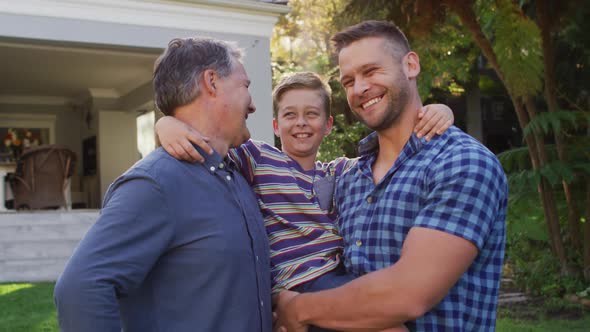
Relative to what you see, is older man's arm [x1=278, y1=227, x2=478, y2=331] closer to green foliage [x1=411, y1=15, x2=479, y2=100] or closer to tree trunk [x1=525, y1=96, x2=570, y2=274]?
tree trunk [x1=525, y1=96, x2=570, y2=274]

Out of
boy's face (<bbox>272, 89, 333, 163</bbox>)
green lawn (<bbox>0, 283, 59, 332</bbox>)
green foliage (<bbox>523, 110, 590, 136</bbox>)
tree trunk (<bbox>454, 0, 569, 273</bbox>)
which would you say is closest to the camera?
boy's face (<bbox>272, 89, 333, 163</bbox>)

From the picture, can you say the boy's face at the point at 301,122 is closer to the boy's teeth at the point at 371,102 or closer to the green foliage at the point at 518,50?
the boy's teeth at the point at 371,102

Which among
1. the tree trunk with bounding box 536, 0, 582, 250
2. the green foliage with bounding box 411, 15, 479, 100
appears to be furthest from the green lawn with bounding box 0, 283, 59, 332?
the green foliage with bounding box 411, 15, 479, 100

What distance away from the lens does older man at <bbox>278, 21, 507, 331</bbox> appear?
181 centimetres

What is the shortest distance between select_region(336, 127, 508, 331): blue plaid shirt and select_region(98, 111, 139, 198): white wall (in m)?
15.0

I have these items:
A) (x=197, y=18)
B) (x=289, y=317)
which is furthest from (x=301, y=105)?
(x=197, y=18)

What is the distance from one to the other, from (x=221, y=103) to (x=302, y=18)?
20780mm

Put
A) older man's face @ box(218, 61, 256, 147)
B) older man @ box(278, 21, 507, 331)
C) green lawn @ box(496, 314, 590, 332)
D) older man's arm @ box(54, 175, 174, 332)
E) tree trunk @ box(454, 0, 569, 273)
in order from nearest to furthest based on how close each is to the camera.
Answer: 1. older man's arm @ box(54, 175, 174, 332)
2. older man @ box(278, 21, 507, 331)
3. older man's face @ box(218, 61, 256, 147)
4. green lawn @ box(496, 314, 590, 332)
5. tree trunk @ box(454, 0, 569, 273)

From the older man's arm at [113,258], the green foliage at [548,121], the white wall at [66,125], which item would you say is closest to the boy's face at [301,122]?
the older man's arm at [113,258]

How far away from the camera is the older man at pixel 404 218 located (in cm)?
181

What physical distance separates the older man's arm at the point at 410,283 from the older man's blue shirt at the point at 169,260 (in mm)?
325

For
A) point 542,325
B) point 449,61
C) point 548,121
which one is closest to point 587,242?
point 542,325

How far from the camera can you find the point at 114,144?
1672cm

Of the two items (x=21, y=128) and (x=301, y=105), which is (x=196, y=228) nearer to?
(x=301, y=105)
